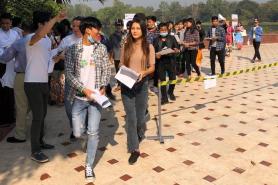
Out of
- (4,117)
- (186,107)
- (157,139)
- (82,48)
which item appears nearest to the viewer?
(82,48)

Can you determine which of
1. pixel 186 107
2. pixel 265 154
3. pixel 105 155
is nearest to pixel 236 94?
pixel 186 107

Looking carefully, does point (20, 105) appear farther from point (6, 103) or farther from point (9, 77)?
point (6, 103)

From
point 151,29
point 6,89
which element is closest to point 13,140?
point 6,89

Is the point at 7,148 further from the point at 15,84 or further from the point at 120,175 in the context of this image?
the point at 120,175

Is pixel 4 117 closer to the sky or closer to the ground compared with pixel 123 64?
closer to the ground

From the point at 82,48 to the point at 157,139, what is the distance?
7.20 ft

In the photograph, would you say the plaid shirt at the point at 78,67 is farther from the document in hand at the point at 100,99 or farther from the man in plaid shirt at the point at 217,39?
the man in plaid shirt at the point at 217,39

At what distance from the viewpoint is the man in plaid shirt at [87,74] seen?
373 cm

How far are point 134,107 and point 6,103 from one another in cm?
281

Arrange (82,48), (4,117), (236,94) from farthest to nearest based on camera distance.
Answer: (236,94), (4,117), (82,48)

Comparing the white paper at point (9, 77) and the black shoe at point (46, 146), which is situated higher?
the white paper at point (9, 77)

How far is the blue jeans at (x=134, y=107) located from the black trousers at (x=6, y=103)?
2621 millimetres

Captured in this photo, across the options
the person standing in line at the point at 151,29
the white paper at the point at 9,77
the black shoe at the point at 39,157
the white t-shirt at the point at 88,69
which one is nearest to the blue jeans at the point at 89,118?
the white t-shirt at the point at 88,69

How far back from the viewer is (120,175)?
4.14 meters
